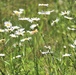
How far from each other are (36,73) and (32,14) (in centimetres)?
183

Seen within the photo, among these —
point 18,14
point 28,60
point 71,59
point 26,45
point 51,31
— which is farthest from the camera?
point 18,14

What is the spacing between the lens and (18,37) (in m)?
3.55

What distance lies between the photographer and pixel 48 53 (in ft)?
10.3

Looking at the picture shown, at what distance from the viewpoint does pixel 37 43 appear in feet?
11.4

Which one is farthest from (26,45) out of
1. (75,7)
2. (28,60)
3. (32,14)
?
(75,7)

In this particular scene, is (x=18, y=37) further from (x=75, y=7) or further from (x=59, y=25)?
(x=75, y=7)

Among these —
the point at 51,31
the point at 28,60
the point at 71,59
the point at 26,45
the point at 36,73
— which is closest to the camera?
the point at 36,73

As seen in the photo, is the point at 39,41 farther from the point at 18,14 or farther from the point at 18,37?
the point at 18,14

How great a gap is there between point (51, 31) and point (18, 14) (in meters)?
0.52

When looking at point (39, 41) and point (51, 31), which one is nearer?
point (39, 41)

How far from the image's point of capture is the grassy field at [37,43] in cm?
286

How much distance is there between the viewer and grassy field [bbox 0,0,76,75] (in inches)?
113

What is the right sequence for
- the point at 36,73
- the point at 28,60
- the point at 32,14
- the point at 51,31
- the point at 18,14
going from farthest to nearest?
the point at 32,14, the point at 18,14, the point at 51,31, the point at 28,60, the point at 36,73

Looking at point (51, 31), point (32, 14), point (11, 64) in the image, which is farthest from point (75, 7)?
point (11, 64)
